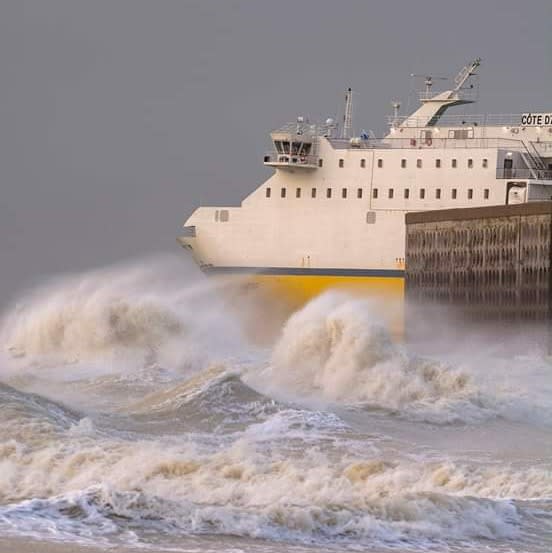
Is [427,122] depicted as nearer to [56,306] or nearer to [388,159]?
[388,159]

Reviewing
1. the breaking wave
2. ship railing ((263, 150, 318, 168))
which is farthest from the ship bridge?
the breaking wave

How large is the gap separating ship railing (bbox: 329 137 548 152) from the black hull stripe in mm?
4076

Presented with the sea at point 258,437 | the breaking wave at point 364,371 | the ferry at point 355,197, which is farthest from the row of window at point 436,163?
the breaking wave at point 364,371

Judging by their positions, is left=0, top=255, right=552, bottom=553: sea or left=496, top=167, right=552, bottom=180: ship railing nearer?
left=0, top=255, right=552, bottom=553: sea

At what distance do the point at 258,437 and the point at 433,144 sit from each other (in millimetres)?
30703

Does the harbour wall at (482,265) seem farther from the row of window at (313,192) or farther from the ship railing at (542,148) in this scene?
the ship railing at (542,148)

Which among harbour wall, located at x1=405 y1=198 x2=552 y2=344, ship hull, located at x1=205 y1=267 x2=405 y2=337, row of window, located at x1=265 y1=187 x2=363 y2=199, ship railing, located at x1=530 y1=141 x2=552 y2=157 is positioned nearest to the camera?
harbour wall, located at x1=405 y1=198 x2=552 y2=344

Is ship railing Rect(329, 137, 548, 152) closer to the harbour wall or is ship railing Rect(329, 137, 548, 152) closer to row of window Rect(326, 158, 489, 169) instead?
row of window Rect(326, 158, 489, 169)

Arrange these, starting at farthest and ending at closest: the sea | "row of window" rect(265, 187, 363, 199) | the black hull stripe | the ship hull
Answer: "row of window" rect(265, 187, 363, 199)
the black hull stripe
the ship hull
the sea

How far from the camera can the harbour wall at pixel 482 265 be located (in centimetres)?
3741

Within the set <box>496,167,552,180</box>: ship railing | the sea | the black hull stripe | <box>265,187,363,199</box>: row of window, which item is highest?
<box>496,167,552,180</box>: ship railing

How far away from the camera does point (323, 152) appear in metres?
50.0

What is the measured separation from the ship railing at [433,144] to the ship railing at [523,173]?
0.80 m

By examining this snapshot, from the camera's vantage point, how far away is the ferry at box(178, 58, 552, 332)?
48.2 m
